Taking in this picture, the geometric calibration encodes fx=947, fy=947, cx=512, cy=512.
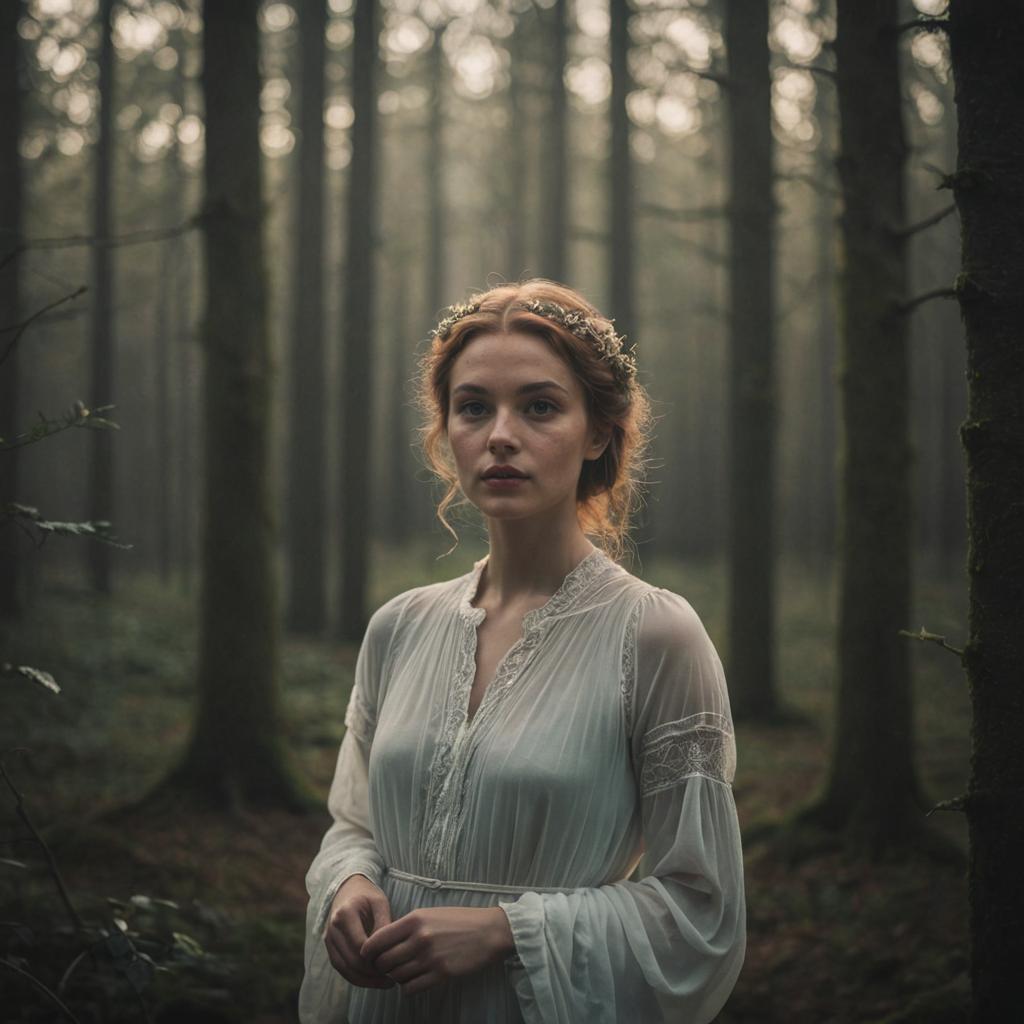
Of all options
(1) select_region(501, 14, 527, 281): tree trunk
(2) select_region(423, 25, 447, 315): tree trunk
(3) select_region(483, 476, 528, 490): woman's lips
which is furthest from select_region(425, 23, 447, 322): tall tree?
(3) select_region(483, 476, 528, 490): woman's lips

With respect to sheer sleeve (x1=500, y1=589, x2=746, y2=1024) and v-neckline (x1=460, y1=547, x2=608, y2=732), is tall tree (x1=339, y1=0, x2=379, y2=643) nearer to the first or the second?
v-neckline (x1=460, y1=547, x2=608, y2=732)

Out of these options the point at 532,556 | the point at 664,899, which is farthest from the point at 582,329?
the point at 664,899

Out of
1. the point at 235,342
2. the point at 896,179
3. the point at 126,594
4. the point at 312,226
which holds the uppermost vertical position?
the point at 312,226

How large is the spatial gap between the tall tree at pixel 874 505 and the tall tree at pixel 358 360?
7344mm

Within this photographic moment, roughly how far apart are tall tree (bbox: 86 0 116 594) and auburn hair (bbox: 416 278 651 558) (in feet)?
36.3

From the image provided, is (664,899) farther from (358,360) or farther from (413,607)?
(358,360)

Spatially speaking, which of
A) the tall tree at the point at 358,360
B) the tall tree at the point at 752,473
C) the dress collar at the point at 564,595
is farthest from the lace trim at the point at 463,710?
the tall tree at the point at 358,360

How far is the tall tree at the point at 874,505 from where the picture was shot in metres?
5.76

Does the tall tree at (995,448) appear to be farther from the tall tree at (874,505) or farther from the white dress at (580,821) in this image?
the tall tree at (874,505)

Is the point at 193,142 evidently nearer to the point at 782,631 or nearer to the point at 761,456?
the point at 761,456

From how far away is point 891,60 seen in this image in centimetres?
561

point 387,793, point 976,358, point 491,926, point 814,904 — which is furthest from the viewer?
point 814,904

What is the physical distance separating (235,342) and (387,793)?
473 centimetres

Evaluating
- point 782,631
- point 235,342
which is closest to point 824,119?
point 782,631
